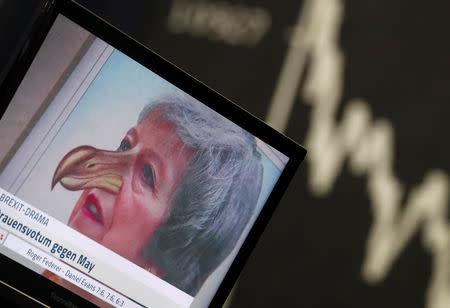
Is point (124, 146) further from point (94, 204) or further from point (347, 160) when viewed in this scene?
point (347, 160)

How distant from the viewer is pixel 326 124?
1.98 m

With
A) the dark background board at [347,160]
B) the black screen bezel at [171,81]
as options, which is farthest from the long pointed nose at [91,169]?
the dark background board at [347,160]

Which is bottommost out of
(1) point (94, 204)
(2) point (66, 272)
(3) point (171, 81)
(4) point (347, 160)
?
(2) point (66, 272)

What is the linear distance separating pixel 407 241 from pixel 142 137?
3.94 feet

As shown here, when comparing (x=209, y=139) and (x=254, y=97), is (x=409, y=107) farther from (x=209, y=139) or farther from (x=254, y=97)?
(x=209, y=139)

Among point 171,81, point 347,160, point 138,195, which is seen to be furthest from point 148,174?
point 347,160

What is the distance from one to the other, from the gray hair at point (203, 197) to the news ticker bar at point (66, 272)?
0.25ft

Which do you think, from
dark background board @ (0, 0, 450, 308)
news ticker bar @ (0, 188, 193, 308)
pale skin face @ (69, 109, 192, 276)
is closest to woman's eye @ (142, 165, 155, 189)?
pale skin face @ (69, 109, 192, 276)

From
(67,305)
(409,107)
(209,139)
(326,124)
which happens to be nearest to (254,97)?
(326,124)

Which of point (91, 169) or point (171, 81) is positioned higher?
point (171, 81)

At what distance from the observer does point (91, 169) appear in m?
0.89

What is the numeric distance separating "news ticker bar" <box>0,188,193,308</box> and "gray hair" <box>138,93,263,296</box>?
22 millimetres

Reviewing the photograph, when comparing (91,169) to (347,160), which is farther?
(347,160)

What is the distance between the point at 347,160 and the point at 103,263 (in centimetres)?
121
